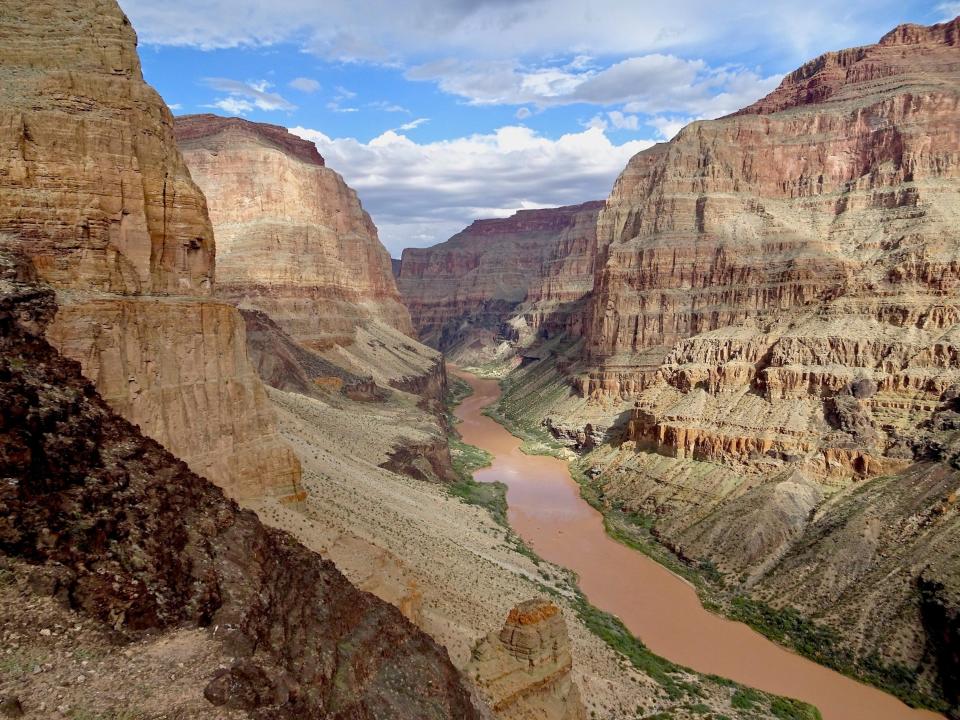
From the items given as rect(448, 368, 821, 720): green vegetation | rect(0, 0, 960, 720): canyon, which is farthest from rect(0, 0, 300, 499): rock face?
rect(448, 368, 821, 720): green vegetation

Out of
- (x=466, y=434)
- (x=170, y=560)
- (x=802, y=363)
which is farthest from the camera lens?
(x=466, y=434)

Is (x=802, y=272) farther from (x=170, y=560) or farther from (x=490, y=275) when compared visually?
(x=490, y=275)

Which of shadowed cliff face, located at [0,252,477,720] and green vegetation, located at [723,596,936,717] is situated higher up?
shadowed cliff face, located at [0,252,477,720]

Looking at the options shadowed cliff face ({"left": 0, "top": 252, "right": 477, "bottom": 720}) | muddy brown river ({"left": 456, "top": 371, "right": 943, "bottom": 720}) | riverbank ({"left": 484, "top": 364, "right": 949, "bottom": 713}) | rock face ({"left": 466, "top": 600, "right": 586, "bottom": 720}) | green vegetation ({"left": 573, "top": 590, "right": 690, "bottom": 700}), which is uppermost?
shadowed cliff face ({"left": 0, "top": 252, "right": 477, "bottom": 720})

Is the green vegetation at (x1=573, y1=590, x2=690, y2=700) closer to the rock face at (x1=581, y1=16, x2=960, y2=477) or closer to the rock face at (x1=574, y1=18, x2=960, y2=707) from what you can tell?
the rock face at (x1=574, y1=18, x2=960, y2=707)

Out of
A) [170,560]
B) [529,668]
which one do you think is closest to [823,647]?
[529,668]

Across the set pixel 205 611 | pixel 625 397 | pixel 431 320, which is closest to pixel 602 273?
pixel 625 397
